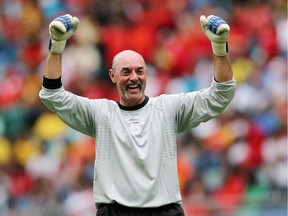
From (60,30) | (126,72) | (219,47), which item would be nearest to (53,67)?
Result: (60,30)

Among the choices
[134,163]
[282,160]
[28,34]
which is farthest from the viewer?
[28,34]

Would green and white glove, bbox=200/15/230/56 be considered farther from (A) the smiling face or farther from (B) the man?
(A) the smiling face

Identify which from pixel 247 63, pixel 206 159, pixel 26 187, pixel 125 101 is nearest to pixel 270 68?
pixel 247 63

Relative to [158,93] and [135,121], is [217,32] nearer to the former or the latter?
[135,121]

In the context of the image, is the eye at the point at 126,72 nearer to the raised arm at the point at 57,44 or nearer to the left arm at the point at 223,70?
the raised arm at the point at 57,44

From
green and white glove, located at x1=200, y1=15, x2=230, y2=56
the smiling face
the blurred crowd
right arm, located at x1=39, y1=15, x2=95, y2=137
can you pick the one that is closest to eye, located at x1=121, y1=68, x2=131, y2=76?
the smiling face

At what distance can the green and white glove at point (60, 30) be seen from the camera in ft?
25.0

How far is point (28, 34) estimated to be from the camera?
18.4 meters

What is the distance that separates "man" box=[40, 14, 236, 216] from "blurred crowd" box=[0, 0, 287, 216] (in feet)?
13.9

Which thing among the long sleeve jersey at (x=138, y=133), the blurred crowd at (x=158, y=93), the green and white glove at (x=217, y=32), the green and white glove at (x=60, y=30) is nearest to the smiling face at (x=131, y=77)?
the long sleeve jersey at (x=138, y=133)

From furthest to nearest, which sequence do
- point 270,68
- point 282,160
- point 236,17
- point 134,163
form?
point 236,17 → point 270,68 → point 282,160 → point 134,163

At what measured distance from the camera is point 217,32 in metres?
7.61

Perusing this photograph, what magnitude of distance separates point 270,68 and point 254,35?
108 cm

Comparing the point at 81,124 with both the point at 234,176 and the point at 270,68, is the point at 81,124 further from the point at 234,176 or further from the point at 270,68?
the point at 270,68
